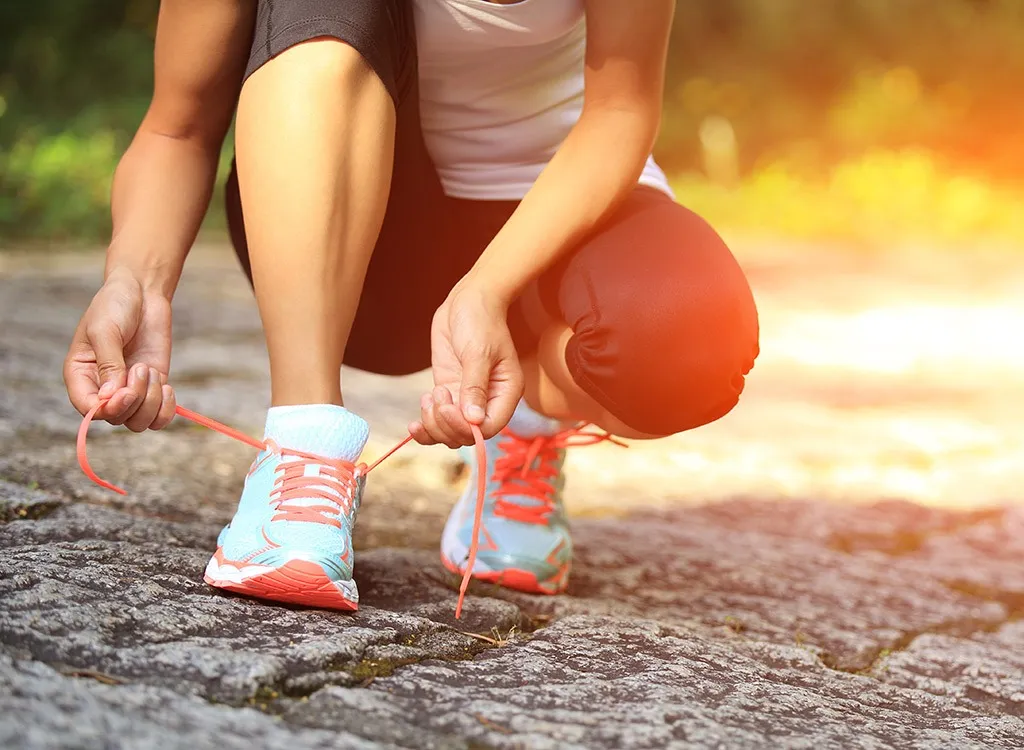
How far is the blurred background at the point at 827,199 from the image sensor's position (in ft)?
8.01

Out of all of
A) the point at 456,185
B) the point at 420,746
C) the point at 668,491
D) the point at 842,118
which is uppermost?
the point at 842,118

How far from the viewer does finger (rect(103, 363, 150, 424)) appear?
979 millimetres

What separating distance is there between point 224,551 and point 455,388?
0.24 meters

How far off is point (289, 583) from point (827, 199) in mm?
7506

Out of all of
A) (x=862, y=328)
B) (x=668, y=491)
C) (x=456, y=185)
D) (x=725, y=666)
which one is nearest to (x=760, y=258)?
(x=862, y=328)

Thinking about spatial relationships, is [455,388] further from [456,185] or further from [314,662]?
[456,185]

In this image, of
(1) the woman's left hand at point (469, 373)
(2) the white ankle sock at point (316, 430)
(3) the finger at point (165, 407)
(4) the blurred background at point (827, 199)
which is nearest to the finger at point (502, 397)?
(1) the woman's left hand at point (469, 373)

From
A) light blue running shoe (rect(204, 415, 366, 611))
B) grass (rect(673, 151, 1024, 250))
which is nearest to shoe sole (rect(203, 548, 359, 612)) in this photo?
light blue running shoe (rect(204, 415, 366, 611))

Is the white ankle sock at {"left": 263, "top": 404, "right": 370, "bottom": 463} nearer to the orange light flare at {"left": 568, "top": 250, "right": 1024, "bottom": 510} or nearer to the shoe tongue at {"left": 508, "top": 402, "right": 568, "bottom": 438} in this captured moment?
the shoe tongue at {"left": 508, "top": 402, "right": 568, "bottom": 438}

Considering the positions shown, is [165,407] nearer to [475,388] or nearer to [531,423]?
[475,388]

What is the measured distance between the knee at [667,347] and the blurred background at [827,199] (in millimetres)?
896

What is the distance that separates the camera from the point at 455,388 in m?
1.04

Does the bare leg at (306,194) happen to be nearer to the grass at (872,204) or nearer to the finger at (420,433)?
the finger at (420,433)

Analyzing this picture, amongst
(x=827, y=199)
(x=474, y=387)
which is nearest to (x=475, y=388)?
(x=474, y=387)
